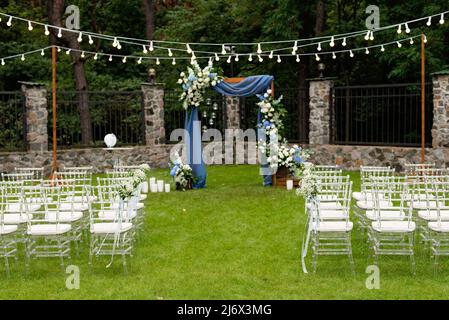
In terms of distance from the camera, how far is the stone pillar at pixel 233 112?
1836cm

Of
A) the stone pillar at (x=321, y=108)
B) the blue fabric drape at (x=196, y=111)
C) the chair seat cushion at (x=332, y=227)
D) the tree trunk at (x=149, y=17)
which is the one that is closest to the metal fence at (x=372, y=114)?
the stone pillar at (x=321, y=108)

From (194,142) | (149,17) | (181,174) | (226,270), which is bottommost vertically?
(226,270)

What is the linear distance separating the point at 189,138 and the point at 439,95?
18.3 feet

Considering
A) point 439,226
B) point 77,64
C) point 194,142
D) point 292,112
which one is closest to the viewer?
point 439,226

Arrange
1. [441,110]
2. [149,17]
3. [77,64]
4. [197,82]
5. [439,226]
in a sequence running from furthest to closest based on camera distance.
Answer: [149,17] < [77,64] < [441,110] < [197,82] < [439,226]

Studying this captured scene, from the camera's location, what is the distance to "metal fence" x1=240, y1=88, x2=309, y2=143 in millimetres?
17825

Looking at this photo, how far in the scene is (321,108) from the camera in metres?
16.4

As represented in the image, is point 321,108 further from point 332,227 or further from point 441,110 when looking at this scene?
point 332,227

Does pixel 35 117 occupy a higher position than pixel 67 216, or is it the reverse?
pixel 35 117

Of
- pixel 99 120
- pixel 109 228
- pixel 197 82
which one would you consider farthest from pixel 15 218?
pixel 99 120


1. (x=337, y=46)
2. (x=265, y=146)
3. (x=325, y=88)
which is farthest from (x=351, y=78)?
(x=265, y=146)

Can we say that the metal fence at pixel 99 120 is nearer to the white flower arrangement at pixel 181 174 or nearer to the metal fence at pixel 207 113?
the metal fence at pixel 207 113

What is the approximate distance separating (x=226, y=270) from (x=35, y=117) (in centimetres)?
966

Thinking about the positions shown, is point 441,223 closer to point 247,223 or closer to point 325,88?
point 247,223
